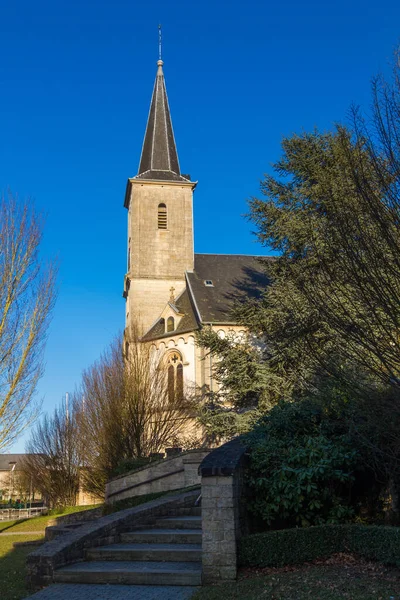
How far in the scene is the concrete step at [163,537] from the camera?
8844 millimetres

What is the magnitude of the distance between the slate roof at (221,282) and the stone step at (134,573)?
2159 centimetres

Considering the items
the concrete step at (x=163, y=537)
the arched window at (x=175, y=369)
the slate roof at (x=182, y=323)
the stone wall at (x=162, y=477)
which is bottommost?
the concrete step at (x=163, y=537)

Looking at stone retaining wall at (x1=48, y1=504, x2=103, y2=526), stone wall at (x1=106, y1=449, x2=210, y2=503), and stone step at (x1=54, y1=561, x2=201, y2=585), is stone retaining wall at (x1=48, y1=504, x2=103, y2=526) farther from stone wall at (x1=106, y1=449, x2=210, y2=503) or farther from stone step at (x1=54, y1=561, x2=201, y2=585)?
stone step at (x1=54, y1=561, x2=201, y2=585)

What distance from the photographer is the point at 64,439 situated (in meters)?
31.9

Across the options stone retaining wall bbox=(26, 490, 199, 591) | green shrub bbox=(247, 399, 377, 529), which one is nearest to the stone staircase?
stone retaining wall bbox=(26, 490, 199, 591)

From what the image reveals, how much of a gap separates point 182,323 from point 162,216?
361 inches

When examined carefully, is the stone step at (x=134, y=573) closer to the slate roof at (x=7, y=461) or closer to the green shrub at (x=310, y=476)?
the green shrub at (x=310, y=476)

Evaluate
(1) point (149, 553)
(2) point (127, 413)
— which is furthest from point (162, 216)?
(1) point (149, 553)

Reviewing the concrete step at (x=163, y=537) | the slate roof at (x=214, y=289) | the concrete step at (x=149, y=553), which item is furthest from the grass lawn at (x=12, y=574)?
the slate roof at (x=214, y=289)

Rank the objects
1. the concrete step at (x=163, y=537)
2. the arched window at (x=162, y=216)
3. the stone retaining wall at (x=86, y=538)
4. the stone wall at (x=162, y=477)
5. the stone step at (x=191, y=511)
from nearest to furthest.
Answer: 1. the stone retaining wall at (x=86, y=538)
2. the concrete step at (x=163, y=537)
3. the stone step at (x=191, y=511)
4. the stone wall at (x=162, y=477)
5. the arched window at (x=162, y=216)

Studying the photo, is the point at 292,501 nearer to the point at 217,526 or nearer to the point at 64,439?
the point at 217,526

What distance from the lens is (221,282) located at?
34.3 meters

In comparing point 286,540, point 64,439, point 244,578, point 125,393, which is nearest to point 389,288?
point 286,540

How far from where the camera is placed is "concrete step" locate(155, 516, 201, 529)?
9.74 metres
